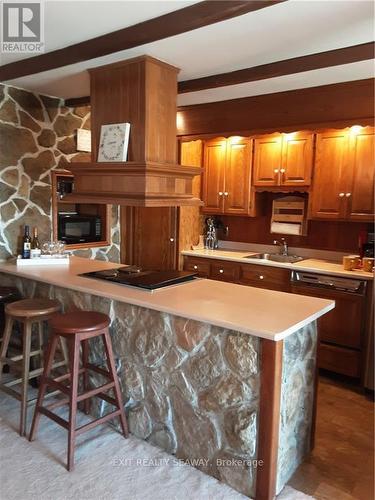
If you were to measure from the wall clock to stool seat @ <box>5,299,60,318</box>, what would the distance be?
1.07m

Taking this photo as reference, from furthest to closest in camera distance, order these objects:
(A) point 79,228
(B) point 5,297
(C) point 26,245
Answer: (A) point 79,228, (C) point 26,245, (B) point 5,297

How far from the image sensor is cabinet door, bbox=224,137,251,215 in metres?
4.24

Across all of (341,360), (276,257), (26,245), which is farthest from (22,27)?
(341,360)

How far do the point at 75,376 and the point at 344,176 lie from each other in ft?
9.12

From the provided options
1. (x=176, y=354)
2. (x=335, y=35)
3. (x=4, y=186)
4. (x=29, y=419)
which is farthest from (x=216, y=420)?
(x=4, y=186)

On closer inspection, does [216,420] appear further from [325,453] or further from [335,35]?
[335,35]

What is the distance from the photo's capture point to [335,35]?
87.7 inches

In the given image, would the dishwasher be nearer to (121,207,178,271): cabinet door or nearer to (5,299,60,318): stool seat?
(121,207,178,271): cabinet door

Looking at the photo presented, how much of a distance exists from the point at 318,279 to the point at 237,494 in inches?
77.9

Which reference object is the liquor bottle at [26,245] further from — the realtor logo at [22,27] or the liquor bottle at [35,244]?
the realtor logo at [22,27]

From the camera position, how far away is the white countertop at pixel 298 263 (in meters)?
3.38

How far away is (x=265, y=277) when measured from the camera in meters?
3.89

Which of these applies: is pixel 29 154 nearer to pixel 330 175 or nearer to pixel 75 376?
pixel 75 376

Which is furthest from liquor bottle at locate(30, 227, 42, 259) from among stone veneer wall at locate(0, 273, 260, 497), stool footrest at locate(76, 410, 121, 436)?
stool footrest at locate(76, 410, 121, 436)
